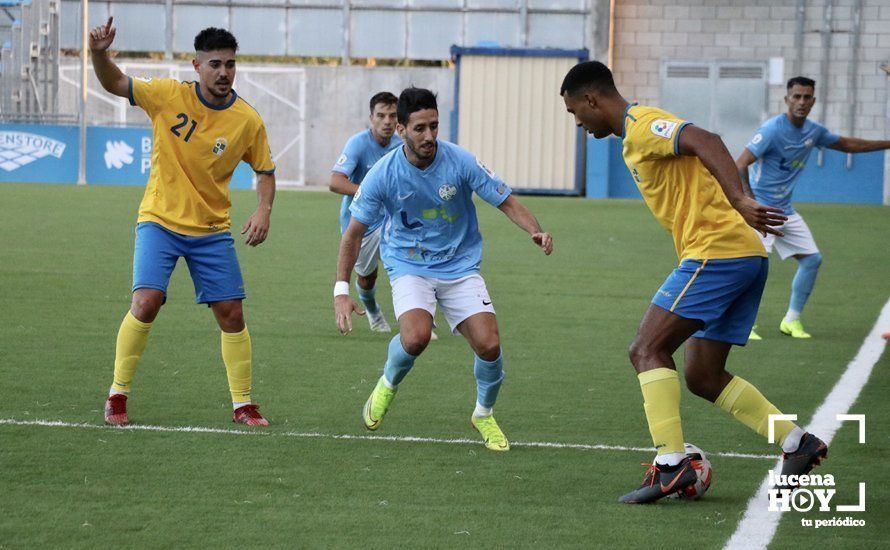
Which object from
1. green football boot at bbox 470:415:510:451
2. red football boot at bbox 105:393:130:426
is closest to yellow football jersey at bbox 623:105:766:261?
green football boot at bbox 470:415:510:451

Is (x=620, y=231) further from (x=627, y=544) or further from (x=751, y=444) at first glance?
(x=627, y=544)

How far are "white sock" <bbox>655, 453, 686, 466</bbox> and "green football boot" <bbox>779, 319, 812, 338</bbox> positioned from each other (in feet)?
18.8

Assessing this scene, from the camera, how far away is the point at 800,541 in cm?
499

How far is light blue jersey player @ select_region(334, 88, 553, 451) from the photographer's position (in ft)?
21.7

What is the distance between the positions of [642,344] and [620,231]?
15323mm

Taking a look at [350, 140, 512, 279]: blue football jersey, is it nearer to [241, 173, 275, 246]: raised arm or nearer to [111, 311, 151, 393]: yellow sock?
[241, 173, 275, 246]: raised arm

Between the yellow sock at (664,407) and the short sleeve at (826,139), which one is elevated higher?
the short sleeve at (826,139)

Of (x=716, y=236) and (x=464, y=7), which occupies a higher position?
(x=464, y=7)

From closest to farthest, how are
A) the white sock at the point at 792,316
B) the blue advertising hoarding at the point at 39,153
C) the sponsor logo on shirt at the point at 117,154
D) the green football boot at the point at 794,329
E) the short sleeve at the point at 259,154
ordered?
the short sleeve at the point at 259,154 < the green football boot at the point at 794,329 < the white sock at the point at 792,316 < the blue advertising hoarding at the point at 39,153 < the sponsor logo on shirt at the point at 117,154

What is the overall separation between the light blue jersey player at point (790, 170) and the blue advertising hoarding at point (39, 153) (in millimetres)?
21945

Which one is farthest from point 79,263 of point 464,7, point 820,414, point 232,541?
point 464,7

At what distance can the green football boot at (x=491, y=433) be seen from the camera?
6.54 metres

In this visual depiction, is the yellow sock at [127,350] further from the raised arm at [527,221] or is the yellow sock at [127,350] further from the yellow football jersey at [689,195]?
the yellow football jersey at [689,195]

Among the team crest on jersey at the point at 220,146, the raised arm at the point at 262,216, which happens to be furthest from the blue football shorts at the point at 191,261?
the team crest on jersey at the point at 220,146
